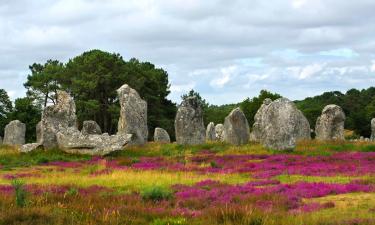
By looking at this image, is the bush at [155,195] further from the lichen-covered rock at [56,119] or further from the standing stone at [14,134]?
the standing stone at [14,134]

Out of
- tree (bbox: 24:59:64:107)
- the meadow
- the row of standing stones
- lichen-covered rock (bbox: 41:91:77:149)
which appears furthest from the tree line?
the meadow

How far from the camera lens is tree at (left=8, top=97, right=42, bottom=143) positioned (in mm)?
73938

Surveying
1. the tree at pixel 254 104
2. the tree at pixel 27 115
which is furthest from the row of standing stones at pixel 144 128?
the tree at pixel 254 104

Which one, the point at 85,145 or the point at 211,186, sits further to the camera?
the point at 85,145

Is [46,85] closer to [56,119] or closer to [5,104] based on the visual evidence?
[5,104]

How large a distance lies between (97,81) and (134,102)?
31.3m

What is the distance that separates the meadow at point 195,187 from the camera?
42.7 ft

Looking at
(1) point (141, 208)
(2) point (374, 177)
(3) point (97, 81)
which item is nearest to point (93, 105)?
(3) point (97, 81)

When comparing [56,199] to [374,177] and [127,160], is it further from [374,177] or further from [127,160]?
[127,160]

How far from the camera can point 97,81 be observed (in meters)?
76.1

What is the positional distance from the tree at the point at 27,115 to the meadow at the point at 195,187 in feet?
125

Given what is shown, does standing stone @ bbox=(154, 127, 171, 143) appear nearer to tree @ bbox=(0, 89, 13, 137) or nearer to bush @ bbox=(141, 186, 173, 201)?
tree @ bbox=(0, 89, 13, 137)

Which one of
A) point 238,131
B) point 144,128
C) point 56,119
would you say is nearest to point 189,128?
point 238,131

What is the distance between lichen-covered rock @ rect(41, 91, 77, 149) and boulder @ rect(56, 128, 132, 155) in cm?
118
